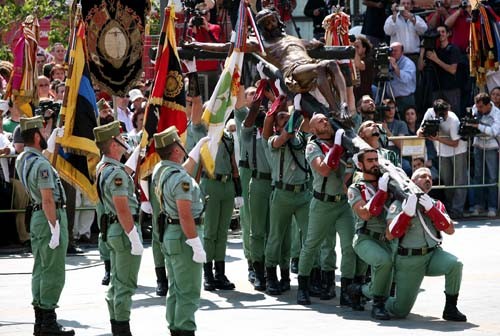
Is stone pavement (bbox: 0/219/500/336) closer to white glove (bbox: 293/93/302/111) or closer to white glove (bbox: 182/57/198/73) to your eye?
white glove (bbox: 293/93/302/111)

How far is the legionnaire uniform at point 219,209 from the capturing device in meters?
14.2

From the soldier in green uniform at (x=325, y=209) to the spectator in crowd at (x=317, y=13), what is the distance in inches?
305

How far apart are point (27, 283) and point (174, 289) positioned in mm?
4346

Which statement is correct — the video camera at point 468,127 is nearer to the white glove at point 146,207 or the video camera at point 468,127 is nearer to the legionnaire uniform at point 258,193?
the legionnaire uniform at point 258,193

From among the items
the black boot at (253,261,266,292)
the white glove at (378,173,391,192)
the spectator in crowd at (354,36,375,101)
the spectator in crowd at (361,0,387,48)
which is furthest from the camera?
the spectator in crowd at (361,0,387,48)

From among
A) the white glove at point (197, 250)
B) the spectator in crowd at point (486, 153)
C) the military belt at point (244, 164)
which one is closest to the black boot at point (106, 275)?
the military belt at point (244, 164)

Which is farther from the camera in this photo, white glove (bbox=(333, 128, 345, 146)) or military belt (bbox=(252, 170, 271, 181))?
military belt (bbox=(252, 170, 271, 181))

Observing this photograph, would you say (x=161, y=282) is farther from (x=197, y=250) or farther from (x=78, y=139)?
(x=197, y=250)

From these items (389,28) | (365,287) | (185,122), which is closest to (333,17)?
(185,122)

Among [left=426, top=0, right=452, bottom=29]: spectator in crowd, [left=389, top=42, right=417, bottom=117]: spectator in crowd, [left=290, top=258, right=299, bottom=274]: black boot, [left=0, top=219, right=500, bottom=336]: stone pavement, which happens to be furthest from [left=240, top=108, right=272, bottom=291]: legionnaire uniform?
[left=426, top=0, right=452, bottom=29]: spectator in crowd

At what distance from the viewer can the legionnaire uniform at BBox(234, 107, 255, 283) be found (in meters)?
14.5

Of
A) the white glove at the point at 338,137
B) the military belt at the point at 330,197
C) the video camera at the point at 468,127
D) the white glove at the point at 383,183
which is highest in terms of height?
the white glove at the point at 338,137

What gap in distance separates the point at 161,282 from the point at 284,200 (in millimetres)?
1575

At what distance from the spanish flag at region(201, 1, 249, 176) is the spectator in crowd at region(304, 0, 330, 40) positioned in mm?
8157
